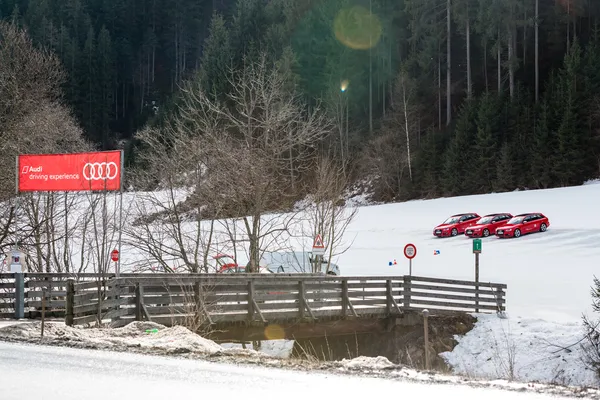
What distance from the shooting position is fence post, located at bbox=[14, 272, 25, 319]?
1756 centimetres

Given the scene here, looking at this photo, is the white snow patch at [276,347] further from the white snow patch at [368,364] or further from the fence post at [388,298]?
the white snow patch at [368,364]

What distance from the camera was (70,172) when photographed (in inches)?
784

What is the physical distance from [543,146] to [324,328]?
4174 centimetres

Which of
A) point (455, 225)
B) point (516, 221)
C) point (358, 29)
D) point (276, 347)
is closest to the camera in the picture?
point (276, 347)

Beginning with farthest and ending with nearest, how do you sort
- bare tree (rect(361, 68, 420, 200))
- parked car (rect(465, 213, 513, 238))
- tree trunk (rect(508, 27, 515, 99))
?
bare tree (rect(361, 68, 420, 200)) → tree trunk (rect(508, 27, 515, 99)) → parked car (rect(465, 213, 513, 238))

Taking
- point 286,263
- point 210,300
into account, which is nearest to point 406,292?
point 210,300

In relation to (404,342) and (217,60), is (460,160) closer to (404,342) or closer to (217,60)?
(217,60)

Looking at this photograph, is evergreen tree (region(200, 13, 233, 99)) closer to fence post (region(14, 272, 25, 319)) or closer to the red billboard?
the red billboard

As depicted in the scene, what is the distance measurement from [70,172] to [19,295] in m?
3.90

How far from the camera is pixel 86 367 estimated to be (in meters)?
9.82

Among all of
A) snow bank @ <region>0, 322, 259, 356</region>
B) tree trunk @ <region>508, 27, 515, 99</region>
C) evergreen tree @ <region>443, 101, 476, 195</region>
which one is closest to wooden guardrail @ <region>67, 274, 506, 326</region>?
snow bank @ <region>0, 322, 259, 356</region>

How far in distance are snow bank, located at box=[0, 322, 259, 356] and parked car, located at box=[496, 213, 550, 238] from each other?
94.9ft

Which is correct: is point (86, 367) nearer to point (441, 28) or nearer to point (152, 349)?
point (152, 349)

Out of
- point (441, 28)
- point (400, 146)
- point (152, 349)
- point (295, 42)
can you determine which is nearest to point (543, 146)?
point (400, 146)
